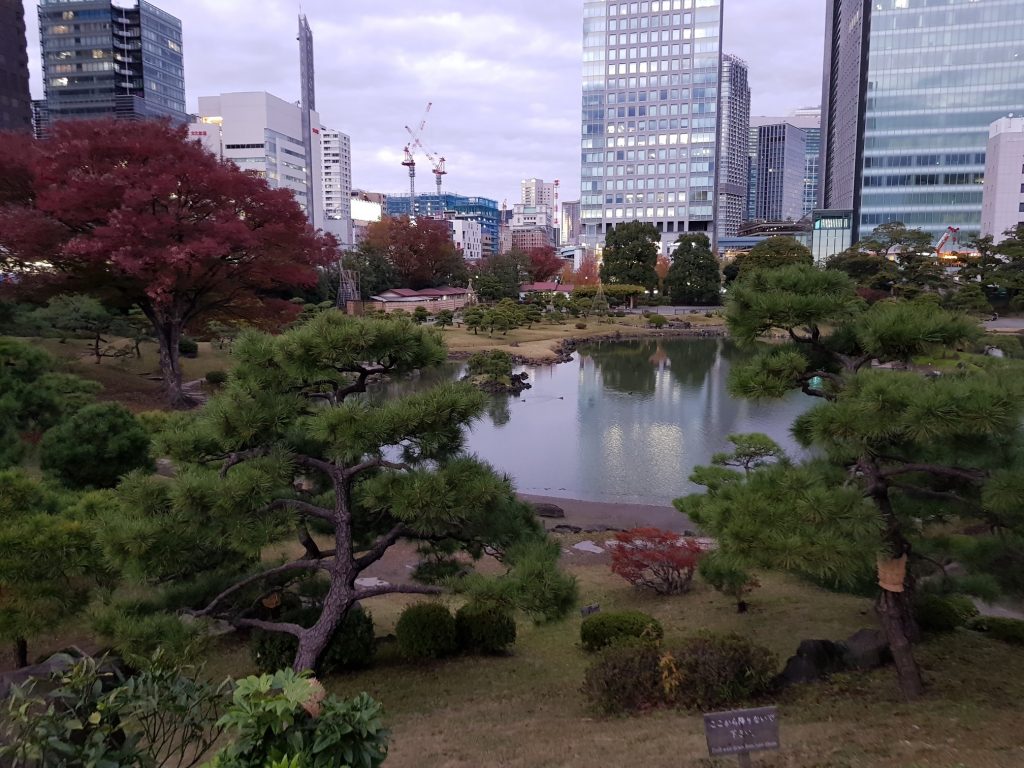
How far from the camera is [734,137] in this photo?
168375 mm

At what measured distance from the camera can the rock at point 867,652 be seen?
6.16 metres

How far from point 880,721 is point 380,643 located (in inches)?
185

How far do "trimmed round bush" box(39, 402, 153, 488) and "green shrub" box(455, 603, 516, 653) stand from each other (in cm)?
515

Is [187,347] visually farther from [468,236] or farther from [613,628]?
[468,236]

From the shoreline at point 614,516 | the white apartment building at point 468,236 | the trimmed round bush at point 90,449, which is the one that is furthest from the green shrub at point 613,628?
the white apartment building at point 468,236

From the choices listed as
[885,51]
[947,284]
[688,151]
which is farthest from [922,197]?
[688,151]

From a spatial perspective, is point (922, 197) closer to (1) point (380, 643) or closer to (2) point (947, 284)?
(2) point (947, 284)

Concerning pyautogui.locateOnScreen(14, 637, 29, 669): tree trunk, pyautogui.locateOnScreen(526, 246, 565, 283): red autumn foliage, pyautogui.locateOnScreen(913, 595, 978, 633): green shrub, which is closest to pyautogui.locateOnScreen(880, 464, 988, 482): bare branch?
pyautogui.locateOnScreen(913, 595, 978, 633): green shrub

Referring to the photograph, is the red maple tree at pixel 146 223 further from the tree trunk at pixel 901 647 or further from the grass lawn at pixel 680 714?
the tree trunk at pixel 901 647

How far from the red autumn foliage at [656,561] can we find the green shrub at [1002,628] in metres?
3.20

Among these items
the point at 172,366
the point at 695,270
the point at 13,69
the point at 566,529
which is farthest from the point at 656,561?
the point at 13,69

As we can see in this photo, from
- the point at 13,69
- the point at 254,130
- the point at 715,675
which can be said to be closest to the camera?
the point at 715,675

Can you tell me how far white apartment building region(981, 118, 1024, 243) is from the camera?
5006 centimetres

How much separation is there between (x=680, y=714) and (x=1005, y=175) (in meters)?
60.5
